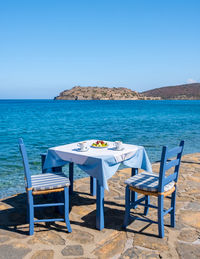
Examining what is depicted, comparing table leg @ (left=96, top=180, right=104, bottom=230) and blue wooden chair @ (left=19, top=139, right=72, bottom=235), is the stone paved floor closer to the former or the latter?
table leg @ (left=96, top=180, right=104, bottom=230)

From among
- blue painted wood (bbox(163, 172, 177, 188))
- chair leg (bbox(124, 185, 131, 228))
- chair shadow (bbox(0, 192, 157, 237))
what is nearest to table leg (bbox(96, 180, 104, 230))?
chair shadow (bbox(0, 192, 157, 237))

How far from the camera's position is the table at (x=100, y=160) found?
11.9 ft

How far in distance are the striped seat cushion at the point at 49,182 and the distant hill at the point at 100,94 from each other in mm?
145065

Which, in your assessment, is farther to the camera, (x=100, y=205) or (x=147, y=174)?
(x=147, y=174)

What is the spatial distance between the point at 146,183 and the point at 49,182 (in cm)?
135

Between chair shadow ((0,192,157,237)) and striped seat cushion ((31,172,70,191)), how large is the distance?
663mm

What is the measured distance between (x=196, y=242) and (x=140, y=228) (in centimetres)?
76

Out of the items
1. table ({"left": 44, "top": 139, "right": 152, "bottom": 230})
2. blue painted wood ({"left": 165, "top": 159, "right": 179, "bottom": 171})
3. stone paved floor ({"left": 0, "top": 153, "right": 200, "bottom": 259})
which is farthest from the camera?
table ({"left": 44, "top": 139, "right": 152, "bottom": 230})

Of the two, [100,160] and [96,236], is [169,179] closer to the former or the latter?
[100,160]

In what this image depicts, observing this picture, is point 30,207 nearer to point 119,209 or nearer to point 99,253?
point 99,253

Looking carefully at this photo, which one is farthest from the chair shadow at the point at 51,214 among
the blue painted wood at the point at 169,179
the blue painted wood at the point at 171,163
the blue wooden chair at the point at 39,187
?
the blue painted wood at the point at 171,163

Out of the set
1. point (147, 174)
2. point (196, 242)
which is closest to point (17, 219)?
point (147, 174)

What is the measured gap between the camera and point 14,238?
342 cm

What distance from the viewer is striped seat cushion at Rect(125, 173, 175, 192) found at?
343 centimetres
